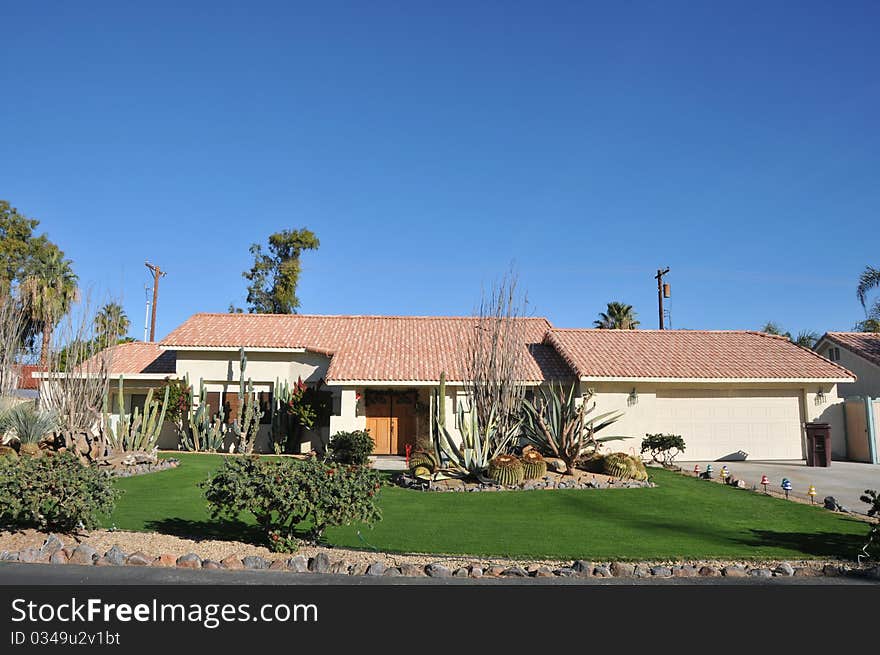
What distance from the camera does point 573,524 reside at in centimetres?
1116

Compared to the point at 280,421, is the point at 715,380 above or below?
above

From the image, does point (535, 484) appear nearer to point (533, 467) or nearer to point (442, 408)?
point (533, 467)

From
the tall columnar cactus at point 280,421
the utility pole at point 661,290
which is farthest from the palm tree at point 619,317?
the tall columnar cactus at point 280,421

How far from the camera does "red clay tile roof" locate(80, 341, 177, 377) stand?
26266mm

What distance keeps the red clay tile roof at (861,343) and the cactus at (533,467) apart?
60.1 ft

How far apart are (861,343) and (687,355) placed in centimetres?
931

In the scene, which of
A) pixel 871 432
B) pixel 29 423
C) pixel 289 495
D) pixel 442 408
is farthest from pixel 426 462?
pixel 871 432

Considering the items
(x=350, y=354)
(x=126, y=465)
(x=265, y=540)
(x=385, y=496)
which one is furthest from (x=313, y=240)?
(x=265, y=540)

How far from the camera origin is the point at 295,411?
23.1 metres
